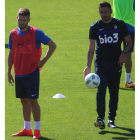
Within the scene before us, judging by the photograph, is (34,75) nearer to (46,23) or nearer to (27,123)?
(27,123)

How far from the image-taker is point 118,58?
759 cm

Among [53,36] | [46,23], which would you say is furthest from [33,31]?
[46,23]

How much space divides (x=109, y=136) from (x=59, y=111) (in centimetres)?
185

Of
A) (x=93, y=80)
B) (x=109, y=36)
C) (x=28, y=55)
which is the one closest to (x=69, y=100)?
(x=93, y=80)

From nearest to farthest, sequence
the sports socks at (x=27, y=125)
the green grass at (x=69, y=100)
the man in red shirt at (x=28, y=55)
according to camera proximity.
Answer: the man in red shirt at (x=28, y=55) → the sports socks at (x=27, y=125) → the green grass at (x=69, y=100)

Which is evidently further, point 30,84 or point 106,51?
point 106,51

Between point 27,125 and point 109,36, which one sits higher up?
point 109,36

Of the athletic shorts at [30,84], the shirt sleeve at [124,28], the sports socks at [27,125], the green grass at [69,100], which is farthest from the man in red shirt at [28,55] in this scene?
the shirt sleeve at [124,28]

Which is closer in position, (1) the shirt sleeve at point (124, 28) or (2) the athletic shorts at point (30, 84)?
Result: (2) the athletic shorts at point (30, 84)

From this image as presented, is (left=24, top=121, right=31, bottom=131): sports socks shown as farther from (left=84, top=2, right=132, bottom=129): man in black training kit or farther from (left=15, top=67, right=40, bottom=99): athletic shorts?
(left=84, top=2, right=132, bottom=129): man in black training kit

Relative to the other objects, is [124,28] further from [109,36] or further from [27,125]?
[27,125]

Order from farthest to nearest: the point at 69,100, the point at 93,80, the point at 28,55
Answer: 1. the point at 69,100
2. the point at 93,80
3. the point at 28,55

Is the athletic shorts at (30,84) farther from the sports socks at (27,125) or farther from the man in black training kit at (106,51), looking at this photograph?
the man in black training kit at (106,51)

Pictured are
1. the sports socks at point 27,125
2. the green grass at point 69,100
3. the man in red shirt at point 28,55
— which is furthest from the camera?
the green grass at point 69,100
